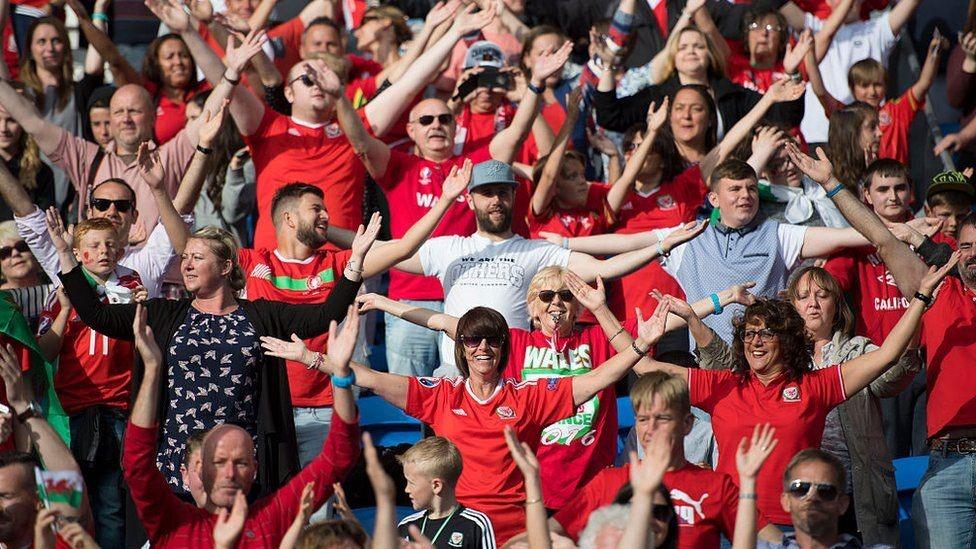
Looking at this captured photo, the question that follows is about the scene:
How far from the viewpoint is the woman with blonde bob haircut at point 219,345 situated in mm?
6121

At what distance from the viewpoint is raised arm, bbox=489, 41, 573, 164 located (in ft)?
26.4

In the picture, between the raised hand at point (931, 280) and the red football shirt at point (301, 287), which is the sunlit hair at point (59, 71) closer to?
the red football shirt at point (301, 287)

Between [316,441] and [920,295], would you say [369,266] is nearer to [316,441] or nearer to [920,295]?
[316,441]

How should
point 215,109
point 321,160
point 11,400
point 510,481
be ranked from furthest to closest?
point 321,160 → point 215,109 → point 510,481 → point 11,400

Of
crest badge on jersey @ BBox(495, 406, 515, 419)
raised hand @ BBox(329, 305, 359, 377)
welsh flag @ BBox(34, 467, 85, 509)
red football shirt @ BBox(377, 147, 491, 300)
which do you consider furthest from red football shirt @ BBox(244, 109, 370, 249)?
welsh flag @ BBox(34, 467, 85, 509)

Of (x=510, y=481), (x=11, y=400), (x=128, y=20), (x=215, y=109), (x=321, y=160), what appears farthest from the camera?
(x=128, y=20)

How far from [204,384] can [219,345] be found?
18 cm

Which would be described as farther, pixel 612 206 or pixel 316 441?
pixel 612 206

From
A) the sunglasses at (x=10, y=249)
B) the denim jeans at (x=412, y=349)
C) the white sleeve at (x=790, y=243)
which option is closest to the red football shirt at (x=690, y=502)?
the white sleeve at (x=790, y=243)

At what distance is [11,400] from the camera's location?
539cm

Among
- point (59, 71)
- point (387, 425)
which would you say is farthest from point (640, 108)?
point (59, 71)

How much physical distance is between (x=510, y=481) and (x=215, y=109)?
294cm

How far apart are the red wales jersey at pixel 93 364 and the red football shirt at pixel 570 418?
1840 millimetres

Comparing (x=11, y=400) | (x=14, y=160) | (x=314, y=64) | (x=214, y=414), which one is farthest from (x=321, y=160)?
(x=11, y=400)
